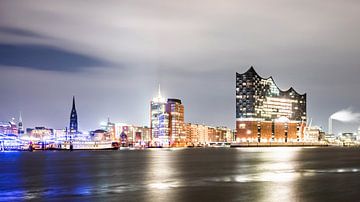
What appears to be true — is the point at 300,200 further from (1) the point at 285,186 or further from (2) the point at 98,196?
(2) the point at 98,196

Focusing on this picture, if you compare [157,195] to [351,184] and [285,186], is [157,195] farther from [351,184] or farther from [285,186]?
[351,184]

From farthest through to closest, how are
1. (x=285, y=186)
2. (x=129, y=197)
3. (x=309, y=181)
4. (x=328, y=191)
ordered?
(x=309, y=181)
(x=285, y=186)
(x=328, y=191)
(x=129, y=197)

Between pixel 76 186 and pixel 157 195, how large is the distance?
34.8 feet

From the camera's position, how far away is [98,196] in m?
37.7

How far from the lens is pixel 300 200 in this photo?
116ft

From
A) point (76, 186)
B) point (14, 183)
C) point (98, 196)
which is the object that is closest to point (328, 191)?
point (98, 196)

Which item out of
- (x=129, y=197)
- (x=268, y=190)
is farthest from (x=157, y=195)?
(x=268, y=190)

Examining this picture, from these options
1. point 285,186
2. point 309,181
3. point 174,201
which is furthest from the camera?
point 309,181

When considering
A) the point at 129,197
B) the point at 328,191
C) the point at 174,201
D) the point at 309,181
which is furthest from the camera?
the point at 309,181

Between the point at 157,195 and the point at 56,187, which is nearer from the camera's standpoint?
the point at 157,195

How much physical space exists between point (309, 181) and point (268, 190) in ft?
32.1

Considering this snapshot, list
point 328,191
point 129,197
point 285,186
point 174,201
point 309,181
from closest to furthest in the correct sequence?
point 174,201 < point 129,197 < point 328,191 < point 285,186 < point 309,181

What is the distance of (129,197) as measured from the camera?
122 ft

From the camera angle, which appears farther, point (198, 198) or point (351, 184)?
point (351, 184)
